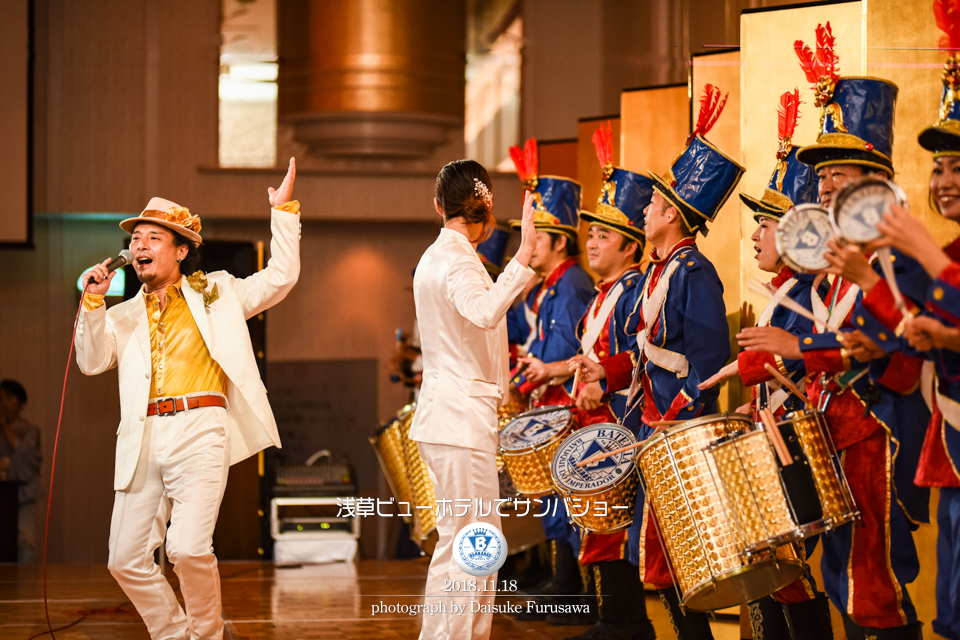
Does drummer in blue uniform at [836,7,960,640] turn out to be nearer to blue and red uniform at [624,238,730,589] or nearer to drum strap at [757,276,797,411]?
drum strap at [757,276,797,411]

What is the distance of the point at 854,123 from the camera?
2.84 m

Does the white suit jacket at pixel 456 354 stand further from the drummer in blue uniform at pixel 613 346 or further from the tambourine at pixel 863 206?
the tambourine at pixel 863 206

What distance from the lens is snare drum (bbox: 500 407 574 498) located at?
392cm

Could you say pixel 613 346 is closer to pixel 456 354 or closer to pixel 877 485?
pixel 456 354

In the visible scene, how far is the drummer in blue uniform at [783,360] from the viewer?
116 inches

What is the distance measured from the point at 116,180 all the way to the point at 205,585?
18.7 ft

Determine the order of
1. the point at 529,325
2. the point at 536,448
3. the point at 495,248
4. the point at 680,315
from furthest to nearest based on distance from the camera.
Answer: the point at 495,248 < the point at 529,325 < the point at 536,448 < the point at 680,315

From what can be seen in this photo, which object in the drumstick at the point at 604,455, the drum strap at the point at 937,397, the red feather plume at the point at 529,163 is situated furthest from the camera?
the red feather plume at the point at 529,163

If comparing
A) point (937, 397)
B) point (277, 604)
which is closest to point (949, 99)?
point (937, 397)

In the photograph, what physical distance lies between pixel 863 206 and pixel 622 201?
211 cm

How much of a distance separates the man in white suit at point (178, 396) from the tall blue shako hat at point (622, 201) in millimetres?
1309

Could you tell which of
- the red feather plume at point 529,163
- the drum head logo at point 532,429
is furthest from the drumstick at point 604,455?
the red feather plume at point 529,163

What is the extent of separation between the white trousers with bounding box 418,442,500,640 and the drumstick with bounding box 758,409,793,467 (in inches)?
35.6

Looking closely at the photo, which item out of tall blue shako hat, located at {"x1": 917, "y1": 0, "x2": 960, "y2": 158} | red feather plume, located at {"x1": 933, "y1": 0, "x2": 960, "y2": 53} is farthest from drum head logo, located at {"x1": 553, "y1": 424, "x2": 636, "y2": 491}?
red feather plume, located at {"x1": 933, "y1": 0, "x2": 960, "y2": 53}
